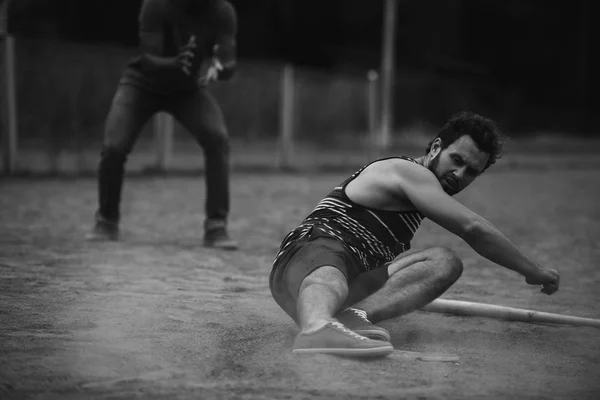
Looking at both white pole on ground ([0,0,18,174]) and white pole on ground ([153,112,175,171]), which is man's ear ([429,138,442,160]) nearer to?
white pole on ground ([0,0,18,174])

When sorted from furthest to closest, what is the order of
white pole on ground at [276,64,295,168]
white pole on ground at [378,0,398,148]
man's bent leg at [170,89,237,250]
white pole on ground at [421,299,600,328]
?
white pole on ground at [378,0,398,148]
white pole on ground at [276,64,295,168]
man's bent leg at [170,89,237,250]
white pole on ground at [421,299,600,328]

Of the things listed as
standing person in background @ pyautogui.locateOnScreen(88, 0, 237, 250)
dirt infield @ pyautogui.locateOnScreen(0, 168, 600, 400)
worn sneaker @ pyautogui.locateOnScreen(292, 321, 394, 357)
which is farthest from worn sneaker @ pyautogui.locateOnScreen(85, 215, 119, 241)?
worn sneaker @ pyautogui.locateOnScreen(292, 321, 394, 357)

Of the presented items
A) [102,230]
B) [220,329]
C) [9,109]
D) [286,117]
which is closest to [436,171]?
[220,329]

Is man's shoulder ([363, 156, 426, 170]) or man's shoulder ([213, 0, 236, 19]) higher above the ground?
man's shoulder ([213, 0, 236, 19])

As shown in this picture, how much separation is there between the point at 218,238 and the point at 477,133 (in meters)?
3.45

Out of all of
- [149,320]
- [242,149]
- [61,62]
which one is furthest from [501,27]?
[149,320]

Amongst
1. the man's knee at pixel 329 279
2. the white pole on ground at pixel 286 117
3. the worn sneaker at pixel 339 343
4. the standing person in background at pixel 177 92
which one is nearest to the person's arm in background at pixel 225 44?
the standing person in background at pixel 177 92

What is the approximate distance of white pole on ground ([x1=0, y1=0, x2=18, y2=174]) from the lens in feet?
41.6

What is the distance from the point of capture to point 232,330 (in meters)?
4.58

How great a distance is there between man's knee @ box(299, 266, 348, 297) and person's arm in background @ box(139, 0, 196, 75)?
3337mm

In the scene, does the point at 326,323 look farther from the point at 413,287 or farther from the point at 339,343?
the point at 413,287

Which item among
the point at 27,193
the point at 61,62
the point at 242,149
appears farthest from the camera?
the point at 242,149

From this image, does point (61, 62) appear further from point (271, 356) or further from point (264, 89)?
point (271, 356)

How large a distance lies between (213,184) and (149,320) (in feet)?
9.41
